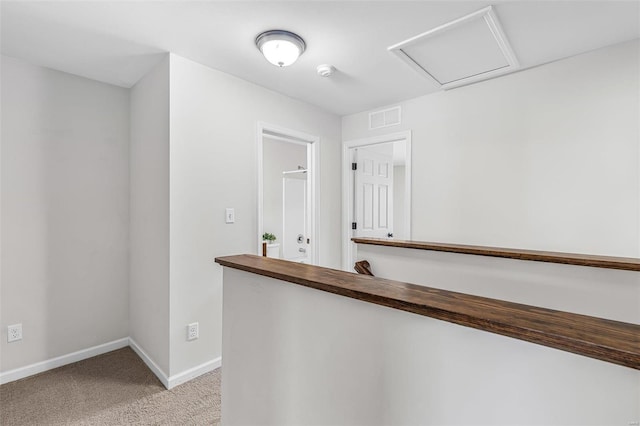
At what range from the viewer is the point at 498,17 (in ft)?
6.11

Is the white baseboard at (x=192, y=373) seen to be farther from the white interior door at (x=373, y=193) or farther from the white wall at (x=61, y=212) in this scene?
the white interior door at (x=373, y=193)

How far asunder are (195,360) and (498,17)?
10.3 ft

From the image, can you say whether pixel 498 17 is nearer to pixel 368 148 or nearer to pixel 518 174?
pixel 518 174

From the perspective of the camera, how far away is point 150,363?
2463mm

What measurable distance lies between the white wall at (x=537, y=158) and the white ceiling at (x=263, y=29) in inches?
10.0

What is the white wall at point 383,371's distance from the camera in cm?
64

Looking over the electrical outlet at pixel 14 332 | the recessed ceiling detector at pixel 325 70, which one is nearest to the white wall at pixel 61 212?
the electrical outlet at pixel 14 332

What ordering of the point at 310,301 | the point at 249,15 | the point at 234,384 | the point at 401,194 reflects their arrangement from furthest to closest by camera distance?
1. the point at 401,194
2. the point at 249,15
3. the point at 234,384
4. the point at 310,301

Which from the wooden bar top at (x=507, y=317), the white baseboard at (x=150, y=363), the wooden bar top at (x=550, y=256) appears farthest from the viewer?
the white baseboard at (x=150, y=363)

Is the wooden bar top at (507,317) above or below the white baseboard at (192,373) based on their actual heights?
above

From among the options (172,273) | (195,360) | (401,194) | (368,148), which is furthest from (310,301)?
(401,194)

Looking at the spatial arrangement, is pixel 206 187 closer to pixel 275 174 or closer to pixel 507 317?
pixel 507 317

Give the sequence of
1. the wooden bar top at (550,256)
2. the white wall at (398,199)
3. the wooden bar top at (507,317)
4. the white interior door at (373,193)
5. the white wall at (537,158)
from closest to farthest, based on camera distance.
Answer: the wooden bar top at (507,317)
the wooden bar top at (550,256)
the white wall at (537,158)
the white interior door at (373,193)
the white wall at (398,199)

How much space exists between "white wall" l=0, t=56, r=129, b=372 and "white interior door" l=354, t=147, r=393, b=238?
2.49m
